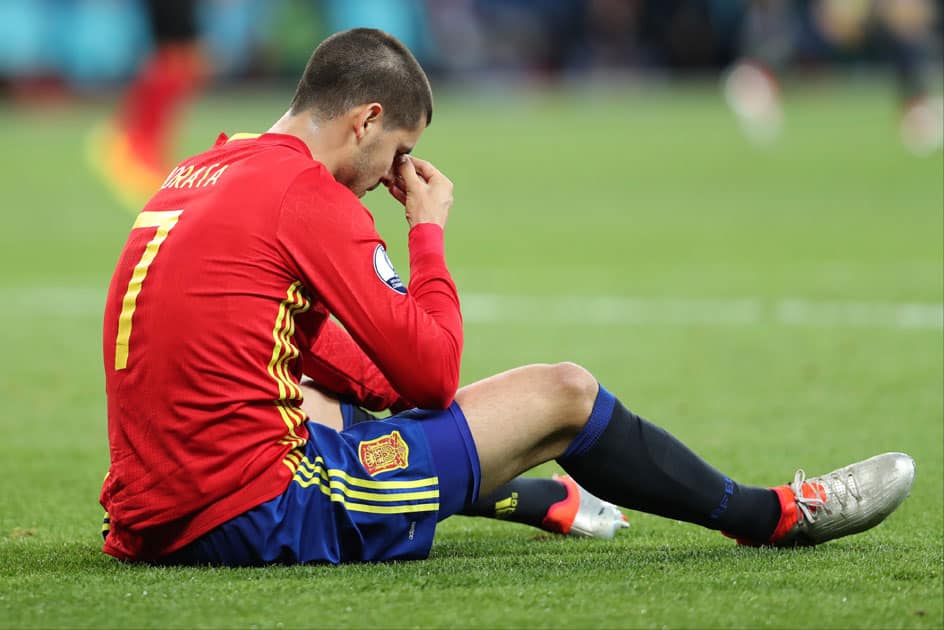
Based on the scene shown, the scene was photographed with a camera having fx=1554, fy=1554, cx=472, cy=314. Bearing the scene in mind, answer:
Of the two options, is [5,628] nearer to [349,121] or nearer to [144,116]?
[349,121]

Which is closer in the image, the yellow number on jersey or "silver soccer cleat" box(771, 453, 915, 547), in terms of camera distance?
the yellow number on jersey

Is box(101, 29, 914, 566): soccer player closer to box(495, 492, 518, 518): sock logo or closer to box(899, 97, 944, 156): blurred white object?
box(495, 492, 518, 518): sock logo

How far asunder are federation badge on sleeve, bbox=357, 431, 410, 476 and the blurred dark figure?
31.9 feet

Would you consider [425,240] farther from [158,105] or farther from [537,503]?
[158,105]

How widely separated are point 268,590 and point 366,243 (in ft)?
2.53

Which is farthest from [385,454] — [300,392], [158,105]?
[158,105]

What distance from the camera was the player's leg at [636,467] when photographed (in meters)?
3.54

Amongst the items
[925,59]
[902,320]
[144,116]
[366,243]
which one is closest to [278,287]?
[366,243]

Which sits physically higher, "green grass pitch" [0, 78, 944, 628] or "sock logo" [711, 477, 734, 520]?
"sock logo" [711, 477, 734, 520]

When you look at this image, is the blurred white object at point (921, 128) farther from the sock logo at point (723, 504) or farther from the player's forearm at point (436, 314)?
the player's forearm at point (436, 314)

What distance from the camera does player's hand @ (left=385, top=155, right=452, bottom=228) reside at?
3.73 meters

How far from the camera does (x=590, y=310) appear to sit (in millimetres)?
8391

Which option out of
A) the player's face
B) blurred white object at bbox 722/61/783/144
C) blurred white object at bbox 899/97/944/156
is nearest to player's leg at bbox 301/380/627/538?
the player's face

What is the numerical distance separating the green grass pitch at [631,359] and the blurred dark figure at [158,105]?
0.49m
